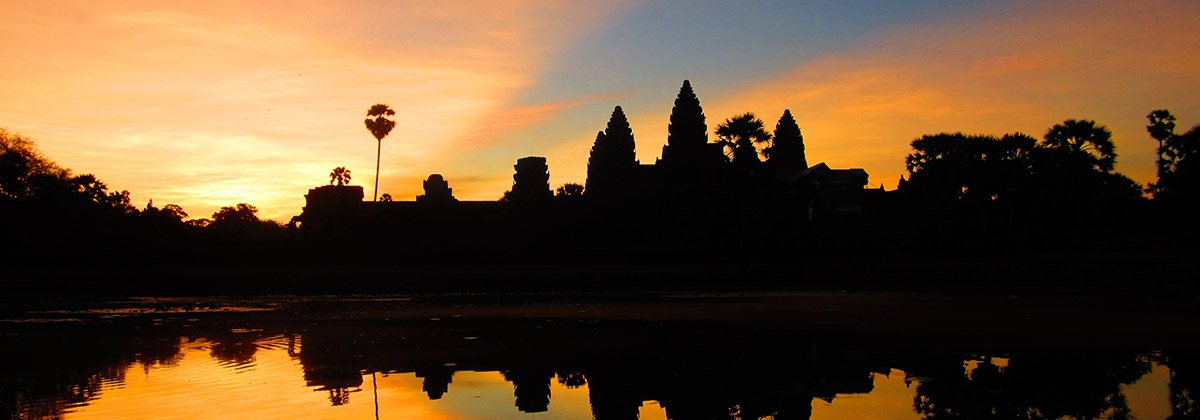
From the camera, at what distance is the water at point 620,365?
37.9ft

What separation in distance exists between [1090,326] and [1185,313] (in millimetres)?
4724

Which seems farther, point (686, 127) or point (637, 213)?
point (686, 127)

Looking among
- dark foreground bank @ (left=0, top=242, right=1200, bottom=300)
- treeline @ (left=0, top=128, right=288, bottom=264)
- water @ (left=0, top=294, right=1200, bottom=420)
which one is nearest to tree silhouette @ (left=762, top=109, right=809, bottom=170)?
dark foreground bank @ (left=0, top=242, right=1200, bottom=300)

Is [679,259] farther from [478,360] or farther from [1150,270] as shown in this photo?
[478,360]

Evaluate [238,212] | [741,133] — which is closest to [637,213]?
[741,133]

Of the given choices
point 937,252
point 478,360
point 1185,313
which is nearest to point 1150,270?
point 1185,313

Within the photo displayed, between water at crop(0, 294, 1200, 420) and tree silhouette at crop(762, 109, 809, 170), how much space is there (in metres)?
73.5

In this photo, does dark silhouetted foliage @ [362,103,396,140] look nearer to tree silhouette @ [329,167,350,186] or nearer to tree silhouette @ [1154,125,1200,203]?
tree silhouette @ [329,167,350,186]

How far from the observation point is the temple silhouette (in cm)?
5669

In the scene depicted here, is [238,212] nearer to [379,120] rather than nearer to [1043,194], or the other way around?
[379,120]

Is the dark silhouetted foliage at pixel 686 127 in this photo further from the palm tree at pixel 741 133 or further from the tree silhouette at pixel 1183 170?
the tree silhouette at pixel 1183 170

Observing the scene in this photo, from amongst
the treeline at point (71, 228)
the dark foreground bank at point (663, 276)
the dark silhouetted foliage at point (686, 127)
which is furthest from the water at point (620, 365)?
the dark silhouetted foliage at point (686, 127)

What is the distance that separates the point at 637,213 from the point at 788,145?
4160 centimetres

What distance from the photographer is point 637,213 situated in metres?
63.9
